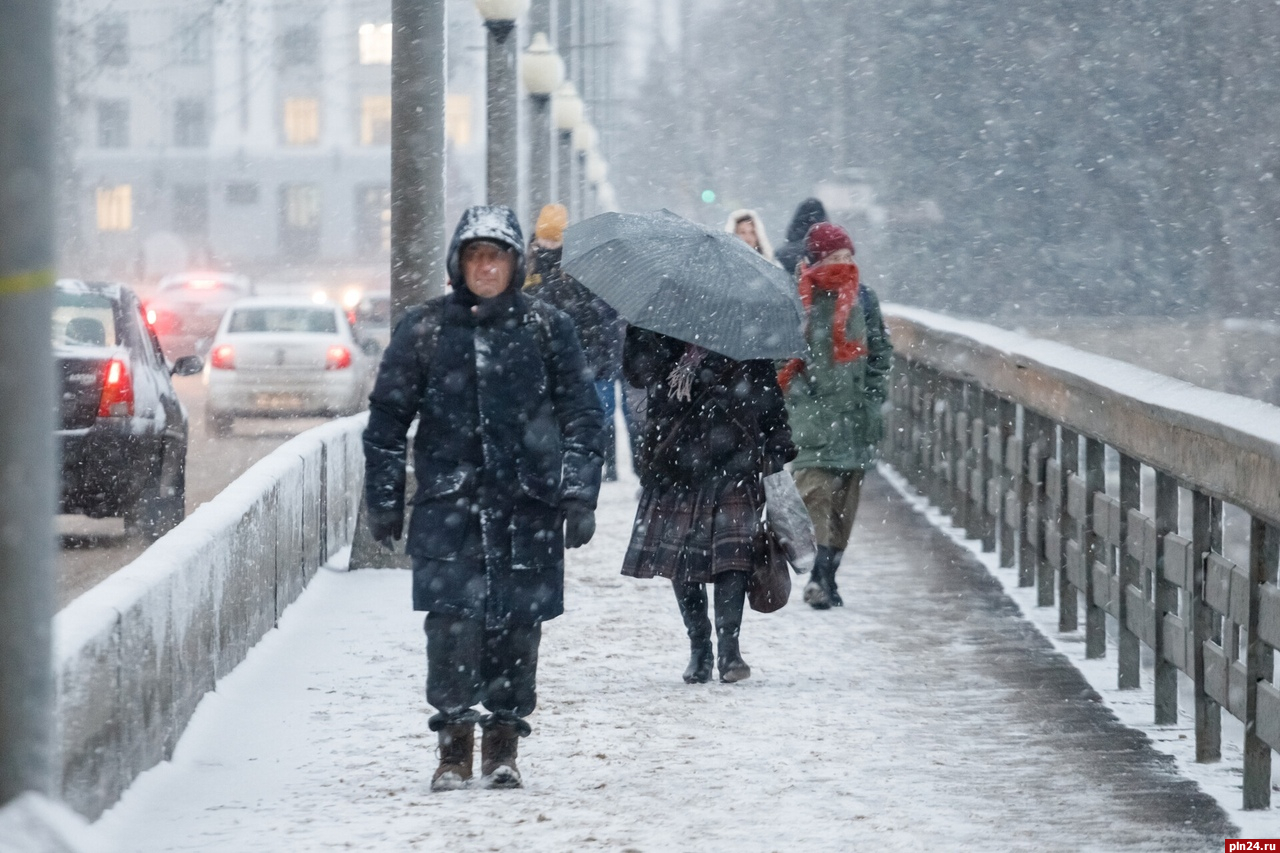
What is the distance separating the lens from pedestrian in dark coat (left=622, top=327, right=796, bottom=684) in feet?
25.7

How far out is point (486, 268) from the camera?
605 cm

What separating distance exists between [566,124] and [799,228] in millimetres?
17410

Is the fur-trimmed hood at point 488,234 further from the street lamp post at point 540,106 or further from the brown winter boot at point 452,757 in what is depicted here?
the street lamp post at point 540,106

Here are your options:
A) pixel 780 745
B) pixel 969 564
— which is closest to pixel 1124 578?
pixel 780 745

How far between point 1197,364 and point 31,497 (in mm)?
31251

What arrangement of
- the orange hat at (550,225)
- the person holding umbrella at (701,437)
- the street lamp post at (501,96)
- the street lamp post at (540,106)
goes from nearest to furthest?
the person holding umbrella at (701,437), the orange hat at (550,225), the street lamp post at (501,96), the street lamp post at (540,106)

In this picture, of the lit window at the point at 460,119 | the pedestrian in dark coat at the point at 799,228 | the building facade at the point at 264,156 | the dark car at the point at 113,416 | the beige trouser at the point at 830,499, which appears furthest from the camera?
the building facade at the point at 264,156

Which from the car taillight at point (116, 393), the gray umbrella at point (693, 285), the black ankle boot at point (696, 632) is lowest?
the black ankle boot at point (696, 632)

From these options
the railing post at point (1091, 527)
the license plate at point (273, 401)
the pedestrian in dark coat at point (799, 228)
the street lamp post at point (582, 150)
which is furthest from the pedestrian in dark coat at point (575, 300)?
the street lamp post at point (582, 150)

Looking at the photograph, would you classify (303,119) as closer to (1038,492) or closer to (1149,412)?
(1038,492)

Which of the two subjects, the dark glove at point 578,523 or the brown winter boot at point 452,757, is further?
the brown winter boot at point 452,757

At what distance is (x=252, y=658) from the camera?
26.1 feet

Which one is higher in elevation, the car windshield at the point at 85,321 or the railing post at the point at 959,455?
the car windshield at the point at 85,321

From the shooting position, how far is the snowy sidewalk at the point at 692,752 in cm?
562
